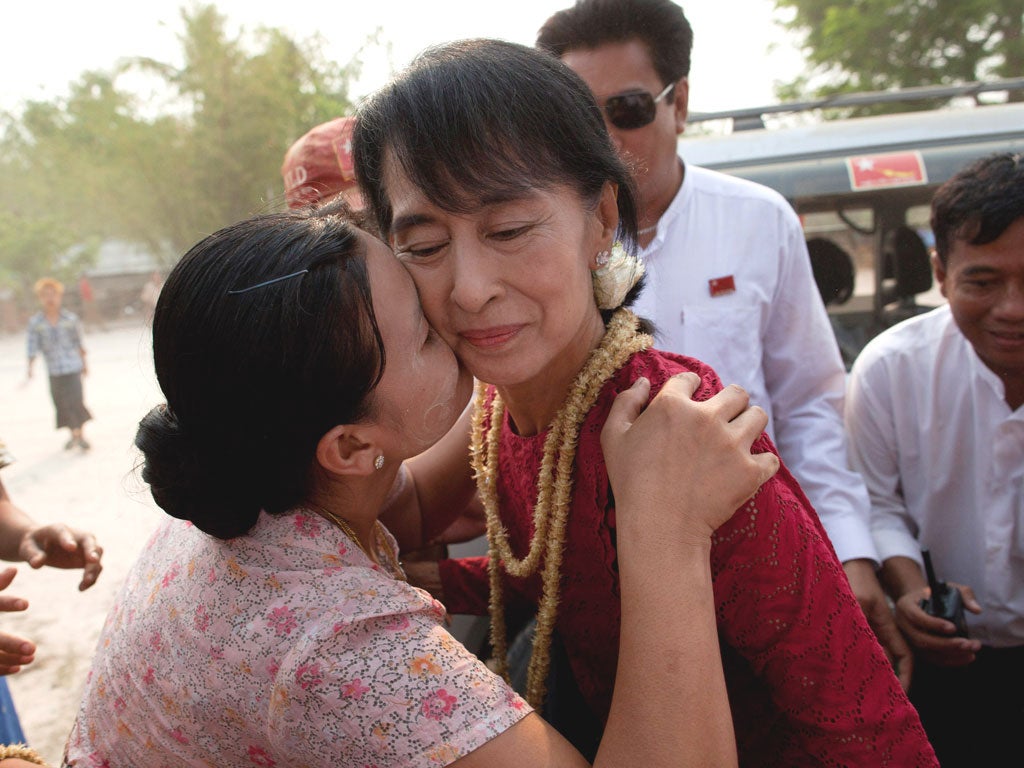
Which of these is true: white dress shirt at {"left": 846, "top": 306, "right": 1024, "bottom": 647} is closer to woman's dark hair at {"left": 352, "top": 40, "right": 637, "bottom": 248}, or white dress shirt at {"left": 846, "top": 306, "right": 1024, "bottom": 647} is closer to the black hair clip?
woman's dark hair at {"left": 352, "top": 40, "right": 637, "bottom": 248}

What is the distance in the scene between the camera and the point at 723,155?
3455mm

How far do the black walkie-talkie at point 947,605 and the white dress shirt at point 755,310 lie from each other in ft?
1.26

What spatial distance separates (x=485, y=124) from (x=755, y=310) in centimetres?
129

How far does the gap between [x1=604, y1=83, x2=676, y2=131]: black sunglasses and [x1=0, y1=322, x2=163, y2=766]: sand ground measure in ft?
4.87

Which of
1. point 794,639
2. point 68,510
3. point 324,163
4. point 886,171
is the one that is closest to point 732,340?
point 794,639

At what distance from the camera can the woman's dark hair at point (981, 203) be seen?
2.06 meters

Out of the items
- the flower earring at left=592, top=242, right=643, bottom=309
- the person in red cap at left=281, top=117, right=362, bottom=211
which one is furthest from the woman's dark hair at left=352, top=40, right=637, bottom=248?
the person in red cap at left=281, top=117, right=362, bottom=211

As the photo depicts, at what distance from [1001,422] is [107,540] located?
21.7 ft

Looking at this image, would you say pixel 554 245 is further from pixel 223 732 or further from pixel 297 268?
pixel 223 732

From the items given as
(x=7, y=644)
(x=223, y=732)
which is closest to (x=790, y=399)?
(x=223, y=732)

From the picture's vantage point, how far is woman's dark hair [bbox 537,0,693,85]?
242 cm

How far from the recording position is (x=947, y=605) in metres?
1.95

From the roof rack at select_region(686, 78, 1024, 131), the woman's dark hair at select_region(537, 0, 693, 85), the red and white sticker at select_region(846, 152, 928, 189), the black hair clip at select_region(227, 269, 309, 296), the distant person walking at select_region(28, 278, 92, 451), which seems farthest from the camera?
the distant person walking at select_region(28, 278, 92, 451)

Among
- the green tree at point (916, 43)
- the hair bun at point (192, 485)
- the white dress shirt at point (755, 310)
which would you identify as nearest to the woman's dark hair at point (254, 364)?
the hair bun at point (192, 485)
